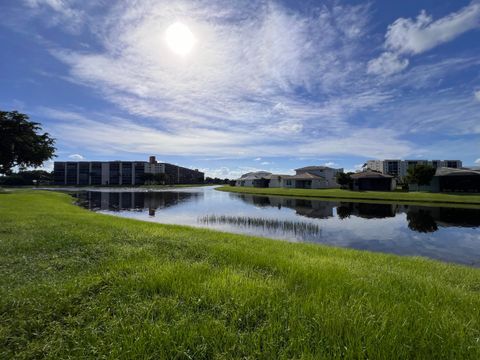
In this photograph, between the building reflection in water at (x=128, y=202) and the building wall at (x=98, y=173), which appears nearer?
the building reflection in water at (x=128, y=202)

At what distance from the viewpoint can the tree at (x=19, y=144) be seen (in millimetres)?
43688

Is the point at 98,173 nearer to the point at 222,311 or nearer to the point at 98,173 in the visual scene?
the point at 98,173

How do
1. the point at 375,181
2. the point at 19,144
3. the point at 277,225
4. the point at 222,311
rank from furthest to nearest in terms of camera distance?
1. the point at 375,181
2. the point at 19,144
3. the point at 277,225
4. the point at 222,311

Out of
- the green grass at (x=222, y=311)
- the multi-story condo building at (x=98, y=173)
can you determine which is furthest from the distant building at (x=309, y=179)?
the green grass at (x=222, y=311)

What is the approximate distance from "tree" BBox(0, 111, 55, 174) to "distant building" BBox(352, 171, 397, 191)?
211 ft

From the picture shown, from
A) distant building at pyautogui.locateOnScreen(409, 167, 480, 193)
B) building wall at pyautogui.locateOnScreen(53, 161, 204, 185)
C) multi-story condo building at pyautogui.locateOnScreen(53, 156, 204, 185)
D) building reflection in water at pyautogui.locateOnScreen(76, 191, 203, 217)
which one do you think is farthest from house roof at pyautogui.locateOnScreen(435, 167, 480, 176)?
building wall at pyautogui.locateOnScreen(53, 161, 204, 185)

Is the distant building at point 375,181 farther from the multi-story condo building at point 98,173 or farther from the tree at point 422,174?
the multi-story condo building at point 98,173

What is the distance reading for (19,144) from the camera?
44094 mm

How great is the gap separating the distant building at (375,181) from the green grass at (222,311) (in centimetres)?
6059

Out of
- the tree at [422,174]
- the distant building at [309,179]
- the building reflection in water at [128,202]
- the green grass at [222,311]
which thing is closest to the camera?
the green grass at [222,311]

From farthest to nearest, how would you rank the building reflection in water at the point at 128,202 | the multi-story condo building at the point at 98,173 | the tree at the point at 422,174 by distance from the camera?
the multi-story condo building at the point at 98,173
the tree at the point at 422,174
the building reflection in water at the point at 128,202

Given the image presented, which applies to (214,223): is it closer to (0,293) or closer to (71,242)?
(71,242)

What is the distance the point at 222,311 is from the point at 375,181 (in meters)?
66.4

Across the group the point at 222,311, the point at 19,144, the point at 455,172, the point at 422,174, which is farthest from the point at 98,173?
the point at 222,311
